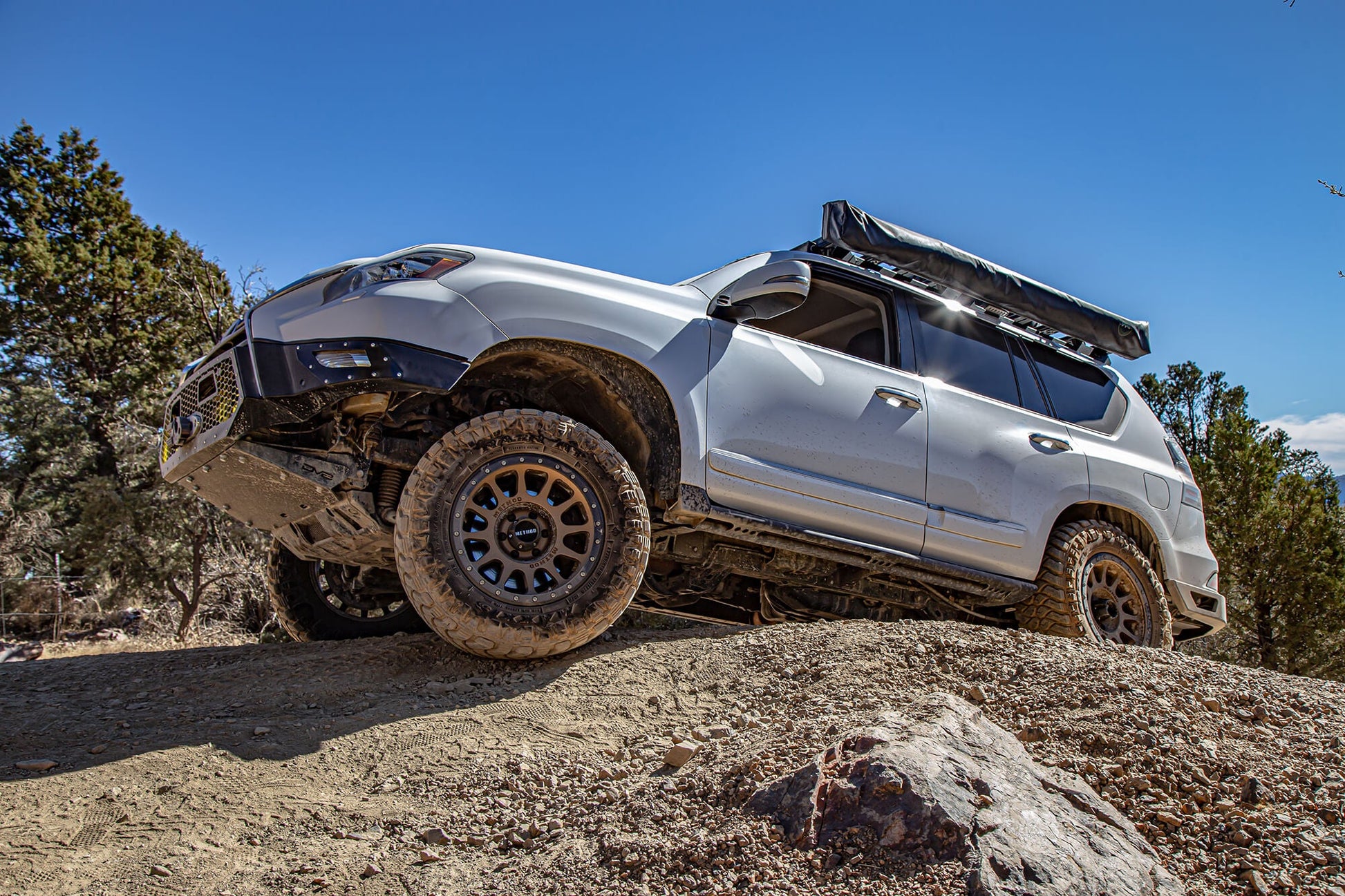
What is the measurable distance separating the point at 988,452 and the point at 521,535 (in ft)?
8.77

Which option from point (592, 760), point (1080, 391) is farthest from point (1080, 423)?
point (592, 760)

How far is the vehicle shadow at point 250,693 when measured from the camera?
2979 millimetres

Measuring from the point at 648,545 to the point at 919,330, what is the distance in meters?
2.27

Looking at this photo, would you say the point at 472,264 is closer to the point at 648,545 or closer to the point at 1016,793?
the point at 648,545

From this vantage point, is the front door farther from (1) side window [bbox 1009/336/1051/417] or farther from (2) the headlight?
(2) the headlight

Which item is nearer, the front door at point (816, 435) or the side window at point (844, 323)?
the front door at point (816, 435)

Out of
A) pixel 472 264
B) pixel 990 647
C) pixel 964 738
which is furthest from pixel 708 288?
pixel 964 738

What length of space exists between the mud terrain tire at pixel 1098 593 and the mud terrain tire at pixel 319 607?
11.6 ft

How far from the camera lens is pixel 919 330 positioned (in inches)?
193

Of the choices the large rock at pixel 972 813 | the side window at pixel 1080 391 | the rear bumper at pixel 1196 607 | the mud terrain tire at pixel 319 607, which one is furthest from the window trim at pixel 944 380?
the mud terrain tire at pixel 319 607

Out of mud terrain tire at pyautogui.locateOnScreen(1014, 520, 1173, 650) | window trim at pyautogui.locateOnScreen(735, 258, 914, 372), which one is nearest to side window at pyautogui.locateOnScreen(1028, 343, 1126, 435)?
mud terrain tire at pyautogui.locateOnScreen(1014, 520, 1173, 650)

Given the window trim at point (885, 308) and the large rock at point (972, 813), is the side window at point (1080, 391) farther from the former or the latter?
the large rock at point (972, 813)

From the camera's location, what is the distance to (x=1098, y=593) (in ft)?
17.0

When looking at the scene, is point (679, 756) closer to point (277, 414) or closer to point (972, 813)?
point (972, 813)
